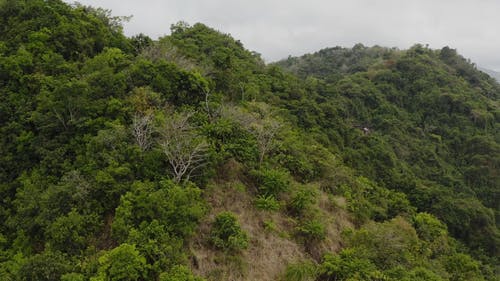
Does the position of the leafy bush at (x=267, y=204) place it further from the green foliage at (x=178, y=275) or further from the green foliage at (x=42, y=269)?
the green foliage at (x=42, y=269)

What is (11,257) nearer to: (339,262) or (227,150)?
(227,150)

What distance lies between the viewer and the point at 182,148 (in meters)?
15.4

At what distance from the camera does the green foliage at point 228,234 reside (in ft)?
46.3

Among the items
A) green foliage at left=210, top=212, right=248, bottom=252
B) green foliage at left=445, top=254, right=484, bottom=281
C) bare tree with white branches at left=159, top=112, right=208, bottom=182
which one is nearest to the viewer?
green foliage at left=210, top=212, right=248, bottom=252

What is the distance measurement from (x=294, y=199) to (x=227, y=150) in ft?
13.0

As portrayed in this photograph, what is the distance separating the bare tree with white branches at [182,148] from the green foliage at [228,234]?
7.27 feet

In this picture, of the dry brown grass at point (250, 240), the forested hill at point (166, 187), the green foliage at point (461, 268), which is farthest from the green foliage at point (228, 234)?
the green foliage at point (461, 268)

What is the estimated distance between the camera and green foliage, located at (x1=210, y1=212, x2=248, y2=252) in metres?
14.1

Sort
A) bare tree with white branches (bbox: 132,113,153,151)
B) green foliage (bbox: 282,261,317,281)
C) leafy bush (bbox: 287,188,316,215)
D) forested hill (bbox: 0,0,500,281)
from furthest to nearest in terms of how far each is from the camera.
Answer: leafy bush (bbox: 287,188,316,215)
bare tree with white branches (bbox: 132,113,153,151)
green foliage (bbox: 282,261,317,281)
forested hill (bbox: 0,0,500,281)

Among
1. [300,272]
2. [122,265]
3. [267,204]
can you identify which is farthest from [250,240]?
[122,265]

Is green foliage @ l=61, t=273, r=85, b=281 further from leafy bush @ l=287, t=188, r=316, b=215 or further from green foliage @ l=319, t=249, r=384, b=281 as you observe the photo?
leafy bush @ l=287, t=188, r=316, b=215

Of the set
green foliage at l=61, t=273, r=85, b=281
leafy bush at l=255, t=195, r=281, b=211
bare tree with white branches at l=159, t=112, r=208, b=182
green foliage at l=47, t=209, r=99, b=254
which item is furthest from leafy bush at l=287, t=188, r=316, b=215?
green foliage at l=61, t=273, r=85, b=281

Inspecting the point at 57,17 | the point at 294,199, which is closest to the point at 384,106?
the point at 294,199

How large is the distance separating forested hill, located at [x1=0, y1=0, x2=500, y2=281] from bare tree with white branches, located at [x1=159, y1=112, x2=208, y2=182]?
3.0 inches
